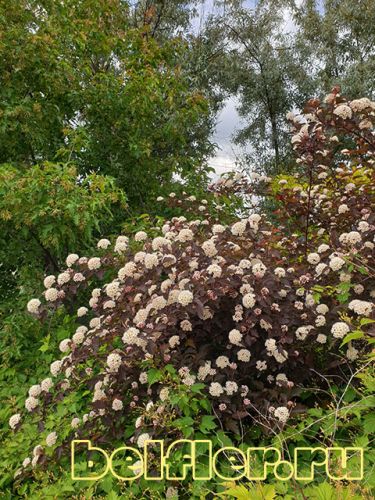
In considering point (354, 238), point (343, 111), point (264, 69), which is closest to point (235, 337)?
point (354, 238)

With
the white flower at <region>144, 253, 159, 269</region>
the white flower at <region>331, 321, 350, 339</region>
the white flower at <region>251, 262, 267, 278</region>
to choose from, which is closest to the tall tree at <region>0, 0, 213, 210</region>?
the white flower at <region>144, 253, 159, 269</region>

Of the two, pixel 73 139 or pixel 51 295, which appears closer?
pixel 51 295

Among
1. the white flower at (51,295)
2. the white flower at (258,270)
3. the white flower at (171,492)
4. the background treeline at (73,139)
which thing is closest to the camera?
the white flower at (171,492)

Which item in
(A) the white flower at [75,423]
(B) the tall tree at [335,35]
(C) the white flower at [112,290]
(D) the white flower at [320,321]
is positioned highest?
(B) the tall tree at [335,35]

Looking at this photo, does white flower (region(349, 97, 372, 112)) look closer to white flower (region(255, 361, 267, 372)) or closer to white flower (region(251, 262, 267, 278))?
white flower (region(251, 262, 267, 278))

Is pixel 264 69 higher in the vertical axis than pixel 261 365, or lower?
higher

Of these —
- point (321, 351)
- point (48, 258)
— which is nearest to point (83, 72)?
point (48, 258)

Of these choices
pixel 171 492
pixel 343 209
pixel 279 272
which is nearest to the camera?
pixel 171 492

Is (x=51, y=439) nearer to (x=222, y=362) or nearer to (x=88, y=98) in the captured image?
(x=222, y=362)

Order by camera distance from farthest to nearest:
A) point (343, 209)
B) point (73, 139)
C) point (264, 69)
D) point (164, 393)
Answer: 1. point (264, 69)
2. point (73, 139)
3. point (343, 209)
4. point (164, 393)

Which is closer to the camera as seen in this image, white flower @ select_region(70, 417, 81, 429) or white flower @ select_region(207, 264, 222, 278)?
white flower @ select_region(207, 264, 222, 278)

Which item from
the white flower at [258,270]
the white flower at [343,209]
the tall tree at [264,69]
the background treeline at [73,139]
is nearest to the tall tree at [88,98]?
the background treeline at [73,139]

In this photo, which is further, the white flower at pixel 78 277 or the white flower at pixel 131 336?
the white flower at pixel 78 277

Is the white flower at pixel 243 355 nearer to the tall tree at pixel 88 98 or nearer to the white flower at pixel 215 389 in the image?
the white flower at pixel 215 389
